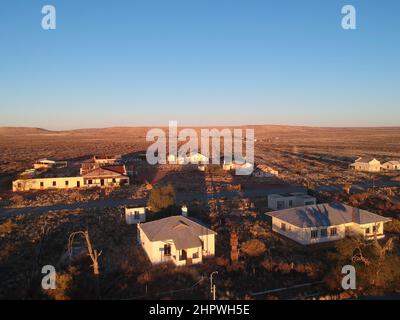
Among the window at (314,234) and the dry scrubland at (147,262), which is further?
the window at (314,234)

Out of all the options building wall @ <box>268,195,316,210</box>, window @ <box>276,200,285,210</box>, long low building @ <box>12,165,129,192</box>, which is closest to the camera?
building wall @ <box>268,195,316,210</box>

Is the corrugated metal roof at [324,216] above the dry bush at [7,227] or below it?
above

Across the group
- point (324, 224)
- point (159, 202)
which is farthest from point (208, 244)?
point (159, 202)

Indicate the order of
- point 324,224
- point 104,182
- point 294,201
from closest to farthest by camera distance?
point 324,224 < point 294,201 < point 104,182

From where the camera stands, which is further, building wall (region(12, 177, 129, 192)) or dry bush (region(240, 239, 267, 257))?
building wall (region(12, 177, 129, 192))

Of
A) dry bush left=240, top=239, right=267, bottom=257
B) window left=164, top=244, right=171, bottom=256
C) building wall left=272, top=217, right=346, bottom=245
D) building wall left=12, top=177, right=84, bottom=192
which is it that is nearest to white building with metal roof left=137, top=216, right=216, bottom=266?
window left=164, top=244, right=171, bottom=256

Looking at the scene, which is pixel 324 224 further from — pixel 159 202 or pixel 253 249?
pixel 159 202

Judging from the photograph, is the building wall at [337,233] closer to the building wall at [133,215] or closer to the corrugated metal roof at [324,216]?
the corrugated metal roof at [324,216]

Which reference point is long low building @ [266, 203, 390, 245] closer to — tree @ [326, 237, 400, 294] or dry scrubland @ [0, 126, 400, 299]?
dry scrubland @ [0, 126, 400, 299]

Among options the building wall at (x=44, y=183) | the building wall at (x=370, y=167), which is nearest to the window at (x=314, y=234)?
the building wall at (x=44, y=183)

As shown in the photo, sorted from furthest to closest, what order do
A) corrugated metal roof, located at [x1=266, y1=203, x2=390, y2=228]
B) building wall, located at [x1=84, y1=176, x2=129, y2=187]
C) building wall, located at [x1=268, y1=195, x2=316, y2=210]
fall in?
building wall, located at [x1=84, y1=176, x2=129, y2=187] < building wall, located at [x1=268, y1=195, x2=316, y2=210] < corrugated metal roof, located at [x1=266, y1=203, x2=390, y2=228]
